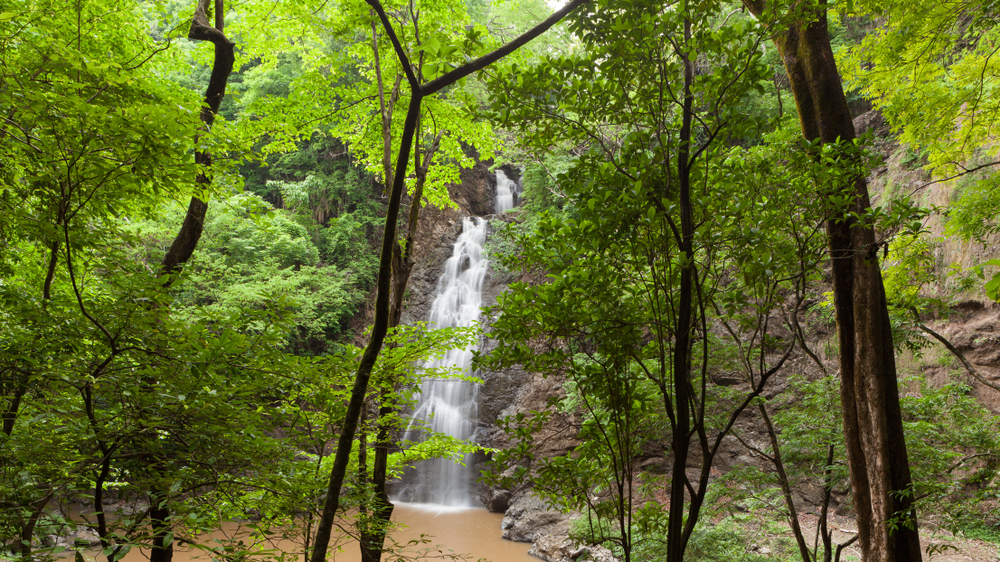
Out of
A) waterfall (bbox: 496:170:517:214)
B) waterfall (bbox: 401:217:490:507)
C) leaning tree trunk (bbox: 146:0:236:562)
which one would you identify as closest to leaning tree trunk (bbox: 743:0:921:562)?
leaning tree trunk (bbox: 146:0:236:562)

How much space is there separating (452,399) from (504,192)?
9.50 metres

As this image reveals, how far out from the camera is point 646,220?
2.05m

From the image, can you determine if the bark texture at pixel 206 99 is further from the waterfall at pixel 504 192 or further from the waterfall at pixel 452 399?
the waterfall at pixel 504 192

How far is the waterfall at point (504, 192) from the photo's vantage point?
20.2m

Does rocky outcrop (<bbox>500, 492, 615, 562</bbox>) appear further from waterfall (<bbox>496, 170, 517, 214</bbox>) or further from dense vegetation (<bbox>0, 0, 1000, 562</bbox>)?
waterfall (<bbox>496, 170, 517, 214</bbox>)

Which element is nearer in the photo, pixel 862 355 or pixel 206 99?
pixel 862 355

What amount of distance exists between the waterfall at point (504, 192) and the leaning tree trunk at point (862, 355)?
16.3 metres

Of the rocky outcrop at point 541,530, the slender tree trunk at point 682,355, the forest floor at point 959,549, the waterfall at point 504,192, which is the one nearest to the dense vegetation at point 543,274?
the slender tree trunk at point 682,355

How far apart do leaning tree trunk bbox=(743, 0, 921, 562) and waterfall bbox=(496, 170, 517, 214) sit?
53.5ft

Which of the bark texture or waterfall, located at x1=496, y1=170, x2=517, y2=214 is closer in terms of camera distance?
the bark texture

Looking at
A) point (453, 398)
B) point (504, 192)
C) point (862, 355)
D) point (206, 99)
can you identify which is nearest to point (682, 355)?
point (862, 355)

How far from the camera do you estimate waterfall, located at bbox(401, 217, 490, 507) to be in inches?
536

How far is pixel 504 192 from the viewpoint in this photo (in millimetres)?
20562

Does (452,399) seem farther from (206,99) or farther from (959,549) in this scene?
(206,99)
